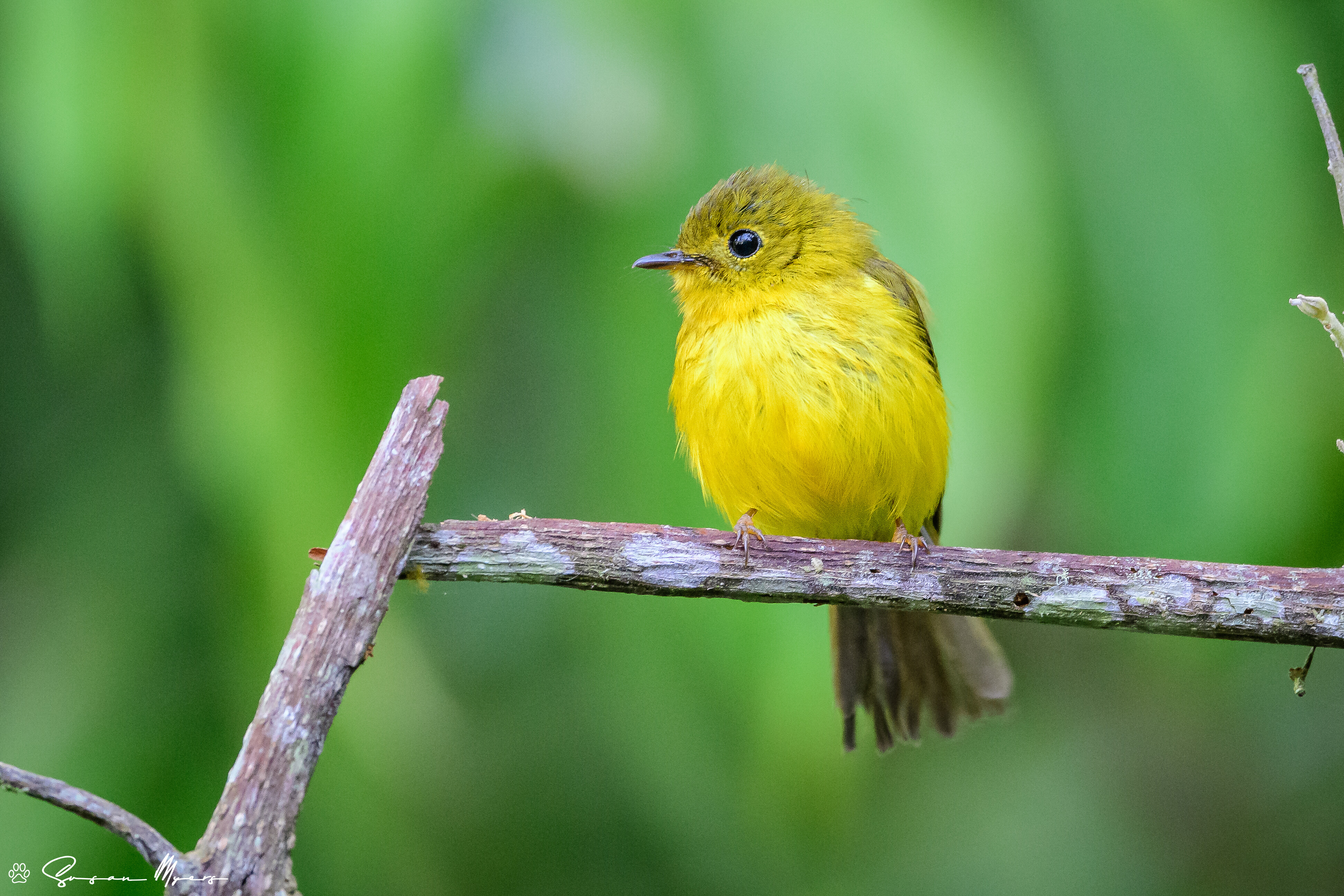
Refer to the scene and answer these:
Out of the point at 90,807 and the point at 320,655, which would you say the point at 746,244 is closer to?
the point at 320,655

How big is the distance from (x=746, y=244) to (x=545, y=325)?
0.74 meters

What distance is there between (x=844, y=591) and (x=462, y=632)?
2.11m

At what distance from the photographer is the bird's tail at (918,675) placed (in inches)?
155

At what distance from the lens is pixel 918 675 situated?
395cm

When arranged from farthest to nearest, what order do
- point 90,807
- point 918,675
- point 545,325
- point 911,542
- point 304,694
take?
point 545,325, point 918,675, point 911,542, point 304,694, point 90,807

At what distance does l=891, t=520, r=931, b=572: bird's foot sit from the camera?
8.64ft

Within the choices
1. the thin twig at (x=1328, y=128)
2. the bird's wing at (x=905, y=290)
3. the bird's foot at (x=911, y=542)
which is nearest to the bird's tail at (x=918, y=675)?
the bird's foot at (x=911, y=542)

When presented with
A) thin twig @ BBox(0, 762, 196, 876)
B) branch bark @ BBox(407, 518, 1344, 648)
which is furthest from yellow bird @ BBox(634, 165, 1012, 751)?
thin twig @ BBox(0, 762, 196, 876)

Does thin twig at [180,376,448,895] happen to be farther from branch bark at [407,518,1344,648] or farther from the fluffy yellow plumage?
the fluffy yellow plumage

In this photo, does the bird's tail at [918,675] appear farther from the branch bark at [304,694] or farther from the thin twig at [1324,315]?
the branch bark at [304,694]

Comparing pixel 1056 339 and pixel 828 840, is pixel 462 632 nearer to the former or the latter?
pixel 828 840

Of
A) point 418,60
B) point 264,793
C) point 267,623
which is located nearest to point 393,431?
point 264,793

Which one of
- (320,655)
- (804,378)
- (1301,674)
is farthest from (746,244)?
(320,655)

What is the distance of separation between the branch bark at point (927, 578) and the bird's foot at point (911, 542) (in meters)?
0.01
